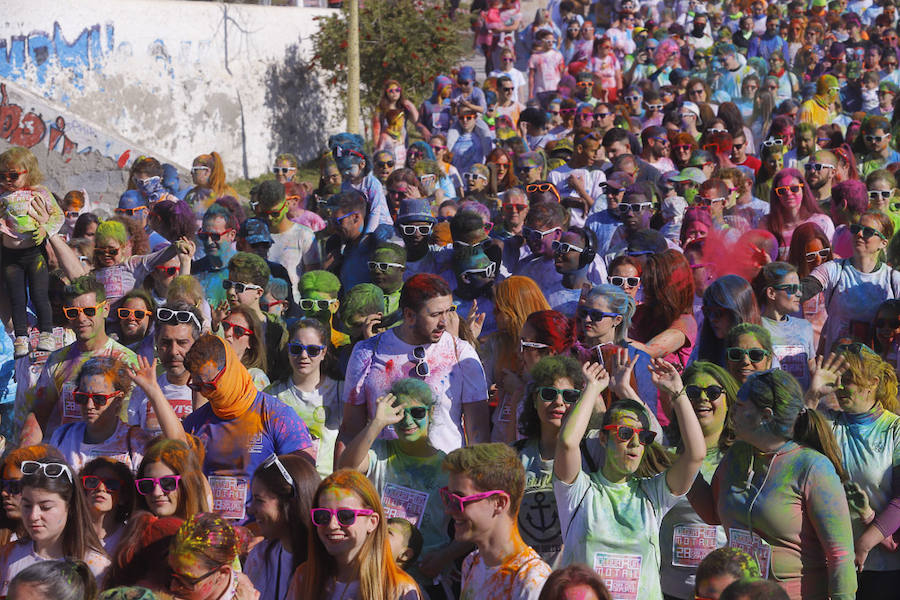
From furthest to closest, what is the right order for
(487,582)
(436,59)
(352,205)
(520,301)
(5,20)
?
(436,59), (5,20), (352,205), (520,301), (487,582)

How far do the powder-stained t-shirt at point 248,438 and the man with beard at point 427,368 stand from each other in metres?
0.36

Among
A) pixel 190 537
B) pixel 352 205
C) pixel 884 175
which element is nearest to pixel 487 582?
pixel 190 537

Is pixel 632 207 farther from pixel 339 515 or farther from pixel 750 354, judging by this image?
pixel 339 515

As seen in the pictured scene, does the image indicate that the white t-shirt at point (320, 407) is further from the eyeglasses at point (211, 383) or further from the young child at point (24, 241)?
the young child at point (24, 241)

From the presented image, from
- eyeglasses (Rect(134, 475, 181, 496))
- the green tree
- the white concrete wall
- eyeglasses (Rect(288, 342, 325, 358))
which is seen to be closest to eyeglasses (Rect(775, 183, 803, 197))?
eyeglasses (Rect(288, 342, 325, 358))

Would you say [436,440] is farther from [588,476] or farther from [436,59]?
[436,59]

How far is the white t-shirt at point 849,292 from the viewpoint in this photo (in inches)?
293

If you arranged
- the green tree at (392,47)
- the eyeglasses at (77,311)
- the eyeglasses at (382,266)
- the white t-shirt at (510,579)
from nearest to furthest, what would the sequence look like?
the white t-shirt at (510,579) → the eyeglasses at (77,311) → the eyeglasses at (382,266) → the green tree at (392,47)

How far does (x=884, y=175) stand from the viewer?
927cm

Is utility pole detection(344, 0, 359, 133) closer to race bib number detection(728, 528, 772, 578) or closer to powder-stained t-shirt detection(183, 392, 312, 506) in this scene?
powder-stained t-shirt detection(183, 392, 312, 506)

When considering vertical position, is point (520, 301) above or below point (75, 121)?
above

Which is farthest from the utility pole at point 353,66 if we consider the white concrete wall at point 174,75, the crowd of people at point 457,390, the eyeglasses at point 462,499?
the eyeglasses at point 462,499

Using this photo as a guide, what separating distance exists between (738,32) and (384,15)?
5430 mm

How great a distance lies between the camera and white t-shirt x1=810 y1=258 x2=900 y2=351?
745 centimetres
